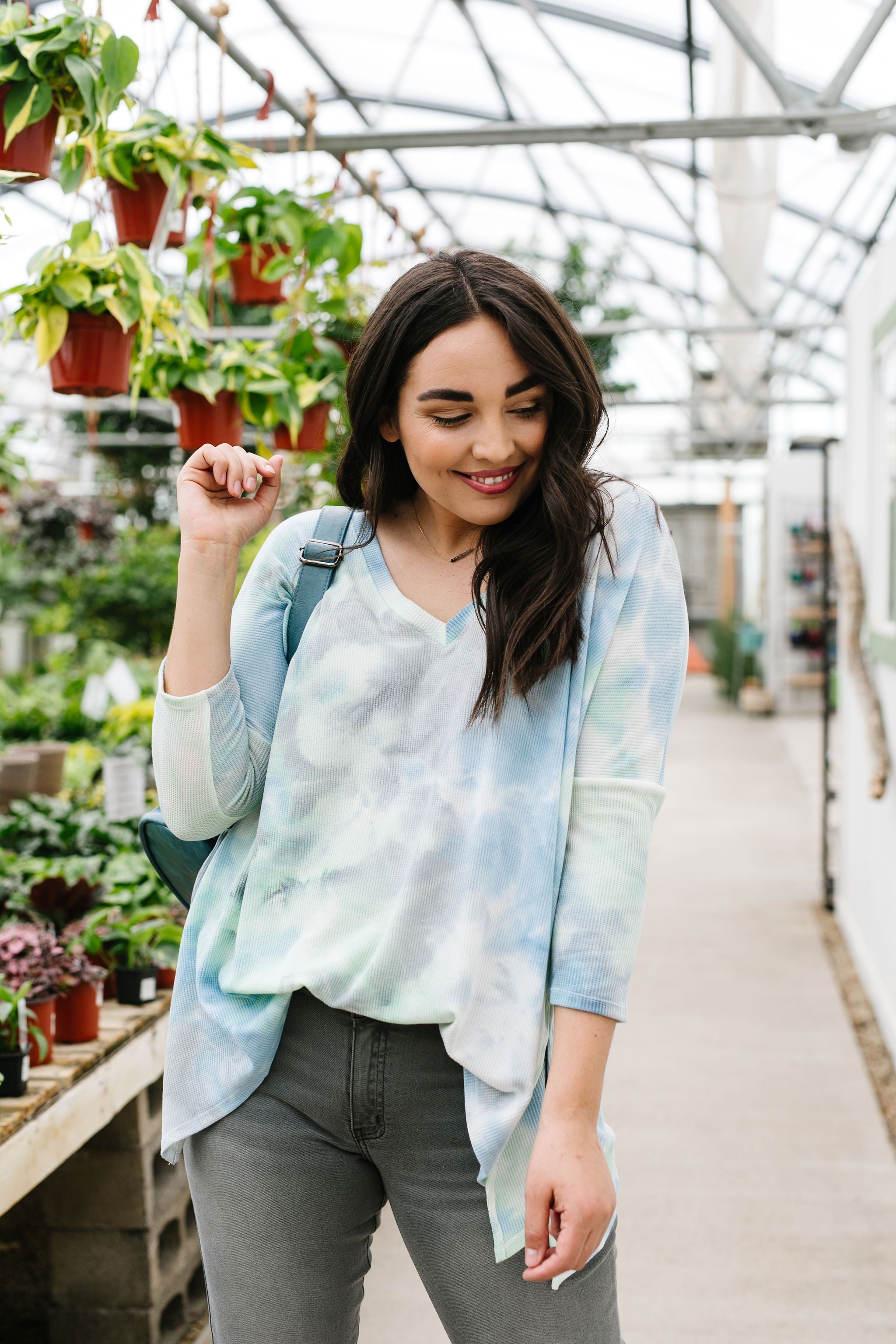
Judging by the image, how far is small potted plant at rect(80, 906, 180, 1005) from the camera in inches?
89.9

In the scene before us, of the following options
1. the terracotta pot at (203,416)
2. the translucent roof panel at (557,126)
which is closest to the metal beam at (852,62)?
the translucent roof panel at (557,126)

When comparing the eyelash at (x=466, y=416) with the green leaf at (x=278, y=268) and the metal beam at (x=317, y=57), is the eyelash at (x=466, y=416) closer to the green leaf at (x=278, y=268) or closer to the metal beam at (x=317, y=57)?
the green leaf at (x=278, y=268)

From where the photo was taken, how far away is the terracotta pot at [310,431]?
3.04 m

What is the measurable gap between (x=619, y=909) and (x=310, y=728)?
298mm

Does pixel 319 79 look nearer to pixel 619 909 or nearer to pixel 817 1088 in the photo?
pixel 817 1088

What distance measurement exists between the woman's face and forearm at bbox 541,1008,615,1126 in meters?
0.41

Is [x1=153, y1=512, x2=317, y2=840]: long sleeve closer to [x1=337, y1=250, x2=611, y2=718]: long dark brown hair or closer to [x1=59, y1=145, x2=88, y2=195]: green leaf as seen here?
[x1=337, y1=250, x2=611, y2=718]: long dark brown hair

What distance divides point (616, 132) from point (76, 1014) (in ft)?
9.24

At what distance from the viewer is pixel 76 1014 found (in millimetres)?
2043

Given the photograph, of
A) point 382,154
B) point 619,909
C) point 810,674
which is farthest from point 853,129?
point 810,674

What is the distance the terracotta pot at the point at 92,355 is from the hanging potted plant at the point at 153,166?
0.26 metres

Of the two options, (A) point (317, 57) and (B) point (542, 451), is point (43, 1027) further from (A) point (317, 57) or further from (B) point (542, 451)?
(A) point (317, 57)

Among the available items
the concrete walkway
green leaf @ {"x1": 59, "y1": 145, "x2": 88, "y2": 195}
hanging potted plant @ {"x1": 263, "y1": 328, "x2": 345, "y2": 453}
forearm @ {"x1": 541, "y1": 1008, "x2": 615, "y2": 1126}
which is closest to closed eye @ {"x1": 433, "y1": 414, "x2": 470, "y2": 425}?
forearm @ {"x1": 541, "y1": 1008, "x2": 615, "y2": 1126}

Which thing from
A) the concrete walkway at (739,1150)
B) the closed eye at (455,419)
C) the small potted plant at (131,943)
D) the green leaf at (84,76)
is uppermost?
the green leaf at (84,76)
